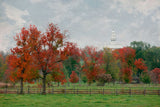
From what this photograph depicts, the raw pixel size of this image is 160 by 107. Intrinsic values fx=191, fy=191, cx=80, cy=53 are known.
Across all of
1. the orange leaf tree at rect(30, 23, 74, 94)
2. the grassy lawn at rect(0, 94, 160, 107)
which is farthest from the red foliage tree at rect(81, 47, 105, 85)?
the grassy lawn at rect(0, 94, 160, 107)

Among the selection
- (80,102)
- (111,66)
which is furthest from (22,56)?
(111,66)

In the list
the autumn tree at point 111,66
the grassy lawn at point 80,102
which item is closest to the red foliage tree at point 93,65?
the autumn tree at point 111,66

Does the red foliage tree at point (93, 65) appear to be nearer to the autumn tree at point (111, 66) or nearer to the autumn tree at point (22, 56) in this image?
the autumn tree at point (111, 66)

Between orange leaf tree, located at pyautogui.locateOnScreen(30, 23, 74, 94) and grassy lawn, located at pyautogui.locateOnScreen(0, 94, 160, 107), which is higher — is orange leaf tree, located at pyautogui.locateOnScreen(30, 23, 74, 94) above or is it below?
above

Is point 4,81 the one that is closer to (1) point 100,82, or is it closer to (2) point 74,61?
(1) point 100,82

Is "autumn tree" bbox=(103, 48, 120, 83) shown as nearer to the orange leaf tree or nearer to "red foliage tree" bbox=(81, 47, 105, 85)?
"red foliage tree" bbox=(81, 47, 105, 85)

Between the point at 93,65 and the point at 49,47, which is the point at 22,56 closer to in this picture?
the point at 49,47

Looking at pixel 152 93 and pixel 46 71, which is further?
pixel 46 71

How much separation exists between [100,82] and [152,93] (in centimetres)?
2575

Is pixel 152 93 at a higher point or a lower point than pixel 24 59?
lower

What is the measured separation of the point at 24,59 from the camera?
3641cm

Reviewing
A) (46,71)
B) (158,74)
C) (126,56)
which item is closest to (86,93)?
(46,71)

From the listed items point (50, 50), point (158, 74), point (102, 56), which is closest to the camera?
point (50, 50)

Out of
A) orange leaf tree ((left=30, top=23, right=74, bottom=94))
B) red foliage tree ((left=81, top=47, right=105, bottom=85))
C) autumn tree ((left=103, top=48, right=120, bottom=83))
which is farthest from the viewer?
autumn tree ((left=103, top=48, right=120, bottom=83))
